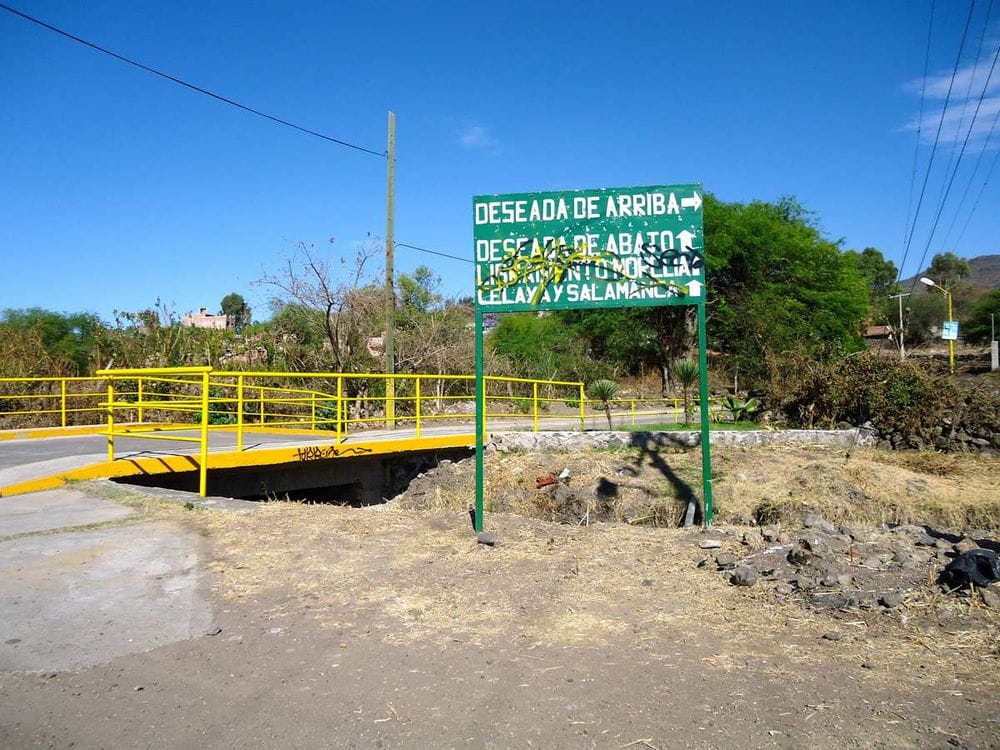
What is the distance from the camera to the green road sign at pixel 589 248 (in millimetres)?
8188

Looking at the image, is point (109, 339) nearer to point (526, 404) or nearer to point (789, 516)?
point (526, 404)

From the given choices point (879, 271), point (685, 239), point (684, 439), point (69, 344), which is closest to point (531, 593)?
point (685, 239)

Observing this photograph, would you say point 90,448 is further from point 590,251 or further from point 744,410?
point 744,410

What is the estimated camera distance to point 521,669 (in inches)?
172

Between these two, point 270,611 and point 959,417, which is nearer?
point 270,611

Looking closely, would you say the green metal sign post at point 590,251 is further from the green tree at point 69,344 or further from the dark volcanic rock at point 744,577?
the green tree at point 69,344

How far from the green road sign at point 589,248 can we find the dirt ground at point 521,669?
10.0ft

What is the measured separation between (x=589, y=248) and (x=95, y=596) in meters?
5.71

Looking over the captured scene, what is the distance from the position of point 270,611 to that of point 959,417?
1507 cm

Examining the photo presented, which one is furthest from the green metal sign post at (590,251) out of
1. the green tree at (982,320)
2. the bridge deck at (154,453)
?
the green tree at (982,320)

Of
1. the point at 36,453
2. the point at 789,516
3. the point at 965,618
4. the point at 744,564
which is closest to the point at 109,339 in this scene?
the point at 36,453

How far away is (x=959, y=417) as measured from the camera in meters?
15.5

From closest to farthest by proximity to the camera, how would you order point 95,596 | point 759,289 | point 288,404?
point 95,596, point 288,404, point 759,289

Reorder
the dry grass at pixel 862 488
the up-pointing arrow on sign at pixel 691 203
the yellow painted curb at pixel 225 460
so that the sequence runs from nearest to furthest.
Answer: the up-pointing arrow on sign at pixel 691 203
the yellow painted curb at pixel 225 460
the dry grass at pixel 862 488
